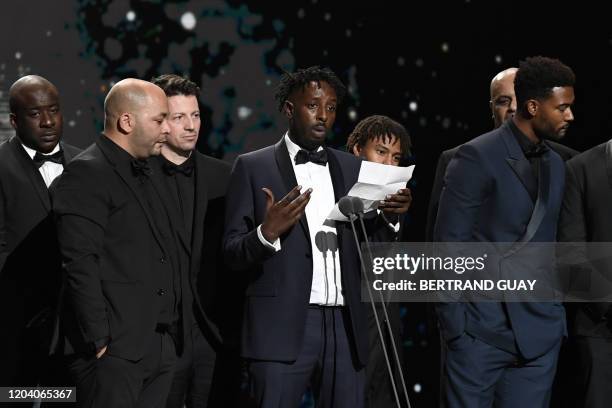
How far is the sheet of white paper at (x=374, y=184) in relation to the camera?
10.6ft

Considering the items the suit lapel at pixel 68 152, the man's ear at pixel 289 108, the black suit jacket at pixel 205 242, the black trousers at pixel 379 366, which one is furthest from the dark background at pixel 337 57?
the man's ear at pixel 289 108

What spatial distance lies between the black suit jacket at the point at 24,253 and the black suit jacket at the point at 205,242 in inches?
18.4

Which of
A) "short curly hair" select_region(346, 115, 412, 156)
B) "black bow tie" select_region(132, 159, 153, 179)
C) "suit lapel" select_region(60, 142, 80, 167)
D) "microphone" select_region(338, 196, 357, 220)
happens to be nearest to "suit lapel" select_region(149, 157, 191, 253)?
"black bow tie" select_region(132, 159, 153, 179)

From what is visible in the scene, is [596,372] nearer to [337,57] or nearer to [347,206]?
[347,206]

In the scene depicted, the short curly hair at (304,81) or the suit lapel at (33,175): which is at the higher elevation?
the short curly hair at (304,81)

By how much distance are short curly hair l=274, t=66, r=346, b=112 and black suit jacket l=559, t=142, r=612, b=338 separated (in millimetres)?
894

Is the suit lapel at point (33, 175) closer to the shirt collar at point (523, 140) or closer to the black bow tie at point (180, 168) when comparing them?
the black bow tie at point (180, 168)

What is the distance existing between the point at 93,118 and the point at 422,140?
1676mm

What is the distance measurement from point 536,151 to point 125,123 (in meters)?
1.39

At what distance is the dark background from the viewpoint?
4801 mm

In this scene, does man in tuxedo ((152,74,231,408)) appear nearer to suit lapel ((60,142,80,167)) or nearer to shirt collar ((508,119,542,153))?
suit lapel ((60,142,80,167))

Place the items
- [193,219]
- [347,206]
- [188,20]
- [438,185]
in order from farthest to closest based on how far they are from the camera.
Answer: [188,20], [438,185], [193,219], [347,206]

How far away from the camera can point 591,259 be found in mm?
3502

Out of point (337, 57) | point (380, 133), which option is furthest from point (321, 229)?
point (337, 57)
